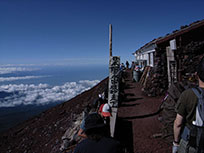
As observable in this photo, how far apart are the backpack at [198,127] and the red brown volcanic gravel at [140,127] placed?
10.1 ft

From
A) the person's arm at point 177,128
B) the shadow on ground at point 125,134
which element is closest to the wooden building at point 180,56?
the shadow on ground at point 125,134

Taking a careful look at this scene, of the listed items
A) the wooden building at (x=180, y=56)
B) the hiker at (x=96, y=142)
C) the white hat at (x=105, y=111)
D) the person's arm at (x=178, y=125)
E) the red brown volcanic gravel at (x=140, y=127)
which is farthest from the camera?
the wooden building at (x=180, y=56)

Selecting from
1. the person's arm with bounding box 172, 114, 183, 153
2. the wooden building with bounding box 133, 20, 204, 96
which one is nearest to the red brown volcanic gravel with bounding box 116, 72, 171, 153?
the wooden building with bounding box 133, 20, 204, 96

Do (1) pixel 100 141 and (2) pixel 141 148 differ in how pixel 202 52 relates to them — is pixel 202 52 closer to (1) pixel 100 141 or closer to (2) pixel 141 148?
(2) pixel 141 148

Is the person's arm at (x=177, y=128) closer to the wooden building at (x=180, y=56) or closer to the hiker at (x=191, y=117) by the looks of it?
the hiker at (x=191, y=117)

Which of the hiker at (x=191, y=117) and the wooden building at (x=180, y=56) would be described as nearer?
the hiker at (x=191, y=117)

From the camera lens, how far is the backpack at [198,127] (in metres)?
1.85

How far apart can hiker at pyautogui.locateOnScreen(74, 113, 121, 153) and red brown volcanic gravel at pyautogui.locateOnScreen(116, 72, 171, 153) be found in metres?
3.56

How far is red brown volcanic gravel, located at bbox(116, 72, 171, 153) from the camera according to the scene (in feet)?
16.1

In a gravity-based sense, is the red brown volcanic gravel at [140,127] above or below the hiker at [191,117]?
below

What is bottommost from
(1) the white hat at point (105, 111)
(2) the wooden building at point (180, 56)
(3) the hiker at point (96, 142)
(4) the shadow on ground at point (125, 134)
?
(4) the shadow on ground at point (125, 134)

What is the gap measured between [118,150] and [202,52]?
6301 mm

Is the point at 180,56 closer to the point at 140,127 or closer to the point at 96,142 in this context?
the point at 140,127

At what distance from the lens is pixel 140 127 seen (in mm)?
6426
